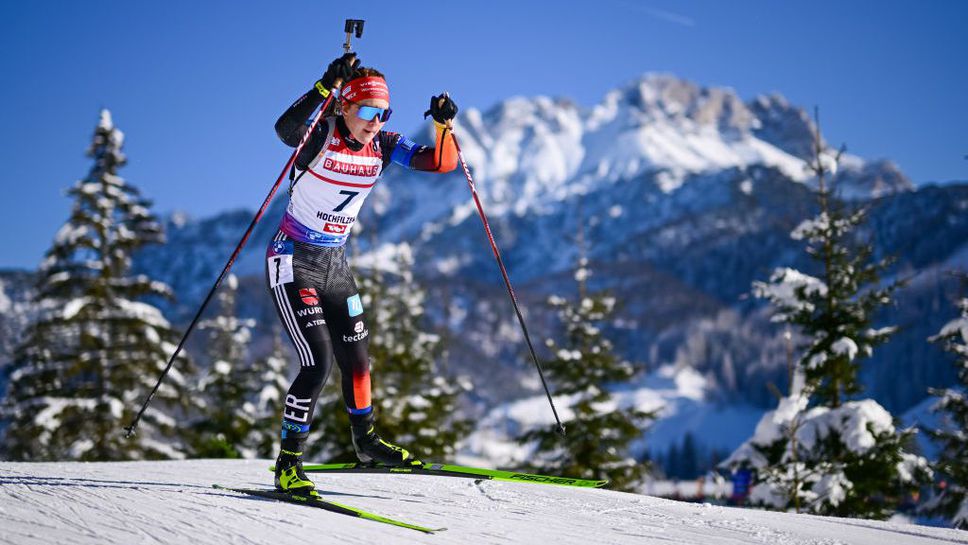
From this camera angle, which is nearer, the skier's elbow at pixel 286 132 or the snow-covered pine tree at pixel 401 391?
the skier's elbow at pixel 286 132

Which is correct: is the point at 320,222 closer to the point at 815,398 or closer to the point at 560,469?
the point at 815,398

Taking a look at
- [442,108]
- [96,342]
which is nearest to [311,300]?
[442,108]

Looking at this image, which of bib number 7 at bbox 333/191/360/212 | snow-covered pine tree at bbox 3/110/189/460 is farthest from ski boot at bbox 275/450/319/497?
snow-covered pine tree at bbox 3/110/189/460

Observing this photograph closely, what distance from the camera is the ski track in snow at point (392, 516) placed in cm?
411

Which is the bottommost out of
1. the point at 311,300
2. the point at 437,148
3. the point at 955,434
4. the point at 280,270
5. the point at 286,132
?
the point at 311,300

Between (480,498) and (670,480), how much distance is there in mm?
114432

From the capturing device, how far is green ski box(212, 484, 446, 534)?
4.51m

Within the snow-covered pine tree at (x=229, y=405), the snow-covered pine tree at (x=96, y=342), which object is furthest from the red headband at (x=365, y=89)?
the snow-covered pine tree at (x=229, y=405)

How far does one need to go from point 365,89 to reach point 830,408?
1008 cm

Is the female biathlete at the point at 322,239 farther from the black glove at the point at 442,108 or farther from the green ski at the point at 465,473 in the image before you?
the green ski at the point at 465,473

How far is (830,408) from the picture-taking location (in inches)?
488

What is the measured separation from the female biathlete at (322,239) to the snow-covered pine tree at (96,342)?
13909 millimetres

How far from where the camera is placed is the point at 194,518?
14.3ft

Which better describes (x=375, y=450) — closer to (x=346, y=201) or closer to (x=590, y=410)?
(x=346, y=201)
